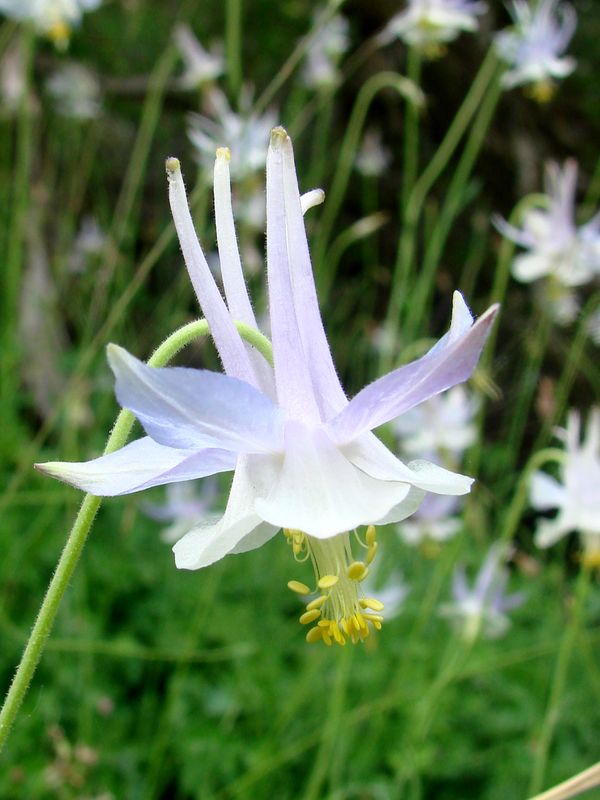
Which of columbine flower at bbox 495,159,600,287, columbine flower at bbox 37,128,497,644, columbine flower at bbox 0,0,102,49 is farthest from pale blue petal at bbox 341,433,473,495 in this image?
A: columbine flower at bbox 0,0,102,49

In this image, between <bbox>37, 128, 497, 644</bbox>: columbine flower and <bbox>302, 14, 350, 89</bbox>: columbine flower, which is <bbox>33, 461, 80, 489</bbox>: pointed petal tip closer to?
<bbox>37, 128, 497, 644</bbox>: columbine flower

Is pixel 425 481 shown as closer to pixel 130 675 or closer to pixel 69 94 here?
pixel 130 675

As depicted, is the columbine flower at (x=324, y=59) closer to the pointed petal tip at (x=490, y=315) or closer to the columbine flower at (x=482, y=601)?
the columbine flower at (x=482, y=601)

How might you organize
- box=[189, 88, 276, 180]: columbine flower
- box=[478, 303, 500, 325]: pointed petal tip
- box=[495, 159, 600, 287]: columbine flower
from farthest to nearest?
1. box=[495, 159, 600, 287]: columbine flower
2. box=[189, 88, 276, 180]: columbine flower
3. box=[478, 303, 500, 325]: pointed petal tip

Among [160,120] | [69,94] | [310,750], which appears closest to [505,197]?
[160,120]

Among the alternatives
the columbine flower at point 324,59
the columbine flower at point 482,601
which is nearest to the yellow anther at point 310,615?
the columbine flower at point 482,601

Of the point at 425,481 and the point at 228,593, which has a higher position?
the point at 228,593
